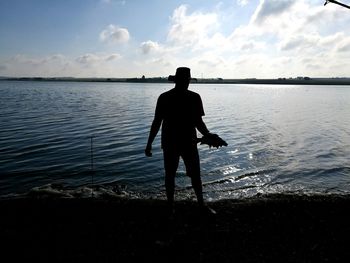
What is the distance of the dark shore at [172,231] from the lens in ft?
16.7

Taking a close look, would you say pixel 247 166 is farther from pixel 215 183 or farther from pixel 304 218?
pixel 304 218

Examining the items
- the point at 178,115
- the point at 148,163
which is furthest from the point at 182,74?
the point at 148,163

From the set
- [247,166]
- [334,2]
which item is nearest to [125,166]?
[247,166]

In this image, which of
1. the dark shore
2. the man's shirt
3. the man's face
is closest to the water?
the dark shore

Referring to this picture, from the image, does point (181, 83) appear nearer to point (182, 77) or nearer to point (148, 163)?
point (182, 77)

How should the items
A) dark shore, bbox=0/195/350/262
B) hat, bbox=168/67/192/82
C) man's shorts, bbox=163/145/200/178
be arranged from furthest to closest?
man's shorts, bbox=163/145/200/178 < hat, bbox=168/67/192/82 < dark shore, bbox=0/195/350/262

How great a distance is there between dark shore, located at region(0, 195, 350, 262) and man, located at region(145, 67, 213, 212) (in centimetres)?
99

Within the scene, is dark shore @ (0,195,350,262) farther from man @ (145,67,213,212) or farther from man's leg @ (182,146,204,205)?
man @ (145,67,213,212)

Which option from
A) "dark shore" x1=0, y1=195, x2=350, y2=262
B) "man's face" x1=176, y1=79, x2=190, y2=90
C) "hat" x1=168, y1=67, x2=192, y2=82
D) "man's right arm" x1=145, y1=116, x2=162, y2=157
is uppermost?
"hat" x1=168, y1=67, x2=192, y2=82

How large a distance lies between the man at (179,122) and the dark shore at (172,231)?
39.2 inches

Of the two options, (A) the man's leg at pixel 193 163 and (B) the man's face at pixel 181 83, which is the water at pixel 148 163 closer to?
(A) the man's leg at pixel 193 163

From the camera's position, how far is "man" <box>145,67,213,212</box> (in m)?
6.34

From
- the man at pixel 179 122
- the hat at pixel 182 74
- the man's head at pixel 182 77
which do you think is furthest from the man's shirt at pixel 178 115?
the hat at pixel 182 74

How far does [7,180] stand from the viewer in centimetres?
1152
